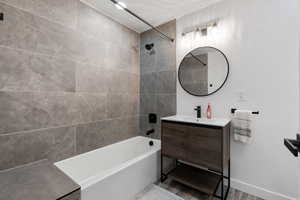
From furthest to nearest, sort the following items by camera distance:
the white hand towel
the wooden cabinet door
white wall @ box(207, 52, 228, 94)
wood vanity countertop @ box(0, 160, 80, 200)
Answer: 1. white wall @ box(207, 52, 228, 94)
2. the wooden cabinet door
3. the white hand towel
4. wood vanity countertop @ box(0, 160, 80, 200)

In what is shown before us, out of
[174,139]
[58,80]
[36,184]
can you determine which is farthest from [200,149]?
[58,80]

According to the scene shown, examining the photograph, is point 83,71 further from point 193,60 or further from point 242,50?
point 242,50

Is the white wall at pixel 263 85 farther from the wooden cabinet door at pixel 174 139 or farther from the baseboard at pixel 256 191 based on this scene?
the wooden cabinet door at pixel 174 139

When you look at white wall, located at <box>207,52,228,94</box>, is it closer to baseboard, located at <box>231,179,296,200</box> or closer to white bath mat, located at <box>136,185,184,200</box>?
baseboard, located at <box>231,179,296,200</box>

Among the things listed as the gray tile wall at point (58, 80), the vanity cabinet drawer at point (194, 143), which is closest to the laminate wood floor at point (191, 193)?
the vanity cabinet drawer at point (194, 143)

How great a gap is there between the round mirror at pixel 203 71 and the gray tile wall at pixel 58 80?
42.7 inches

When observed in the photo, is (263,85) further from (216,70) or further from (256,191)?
(256,191)

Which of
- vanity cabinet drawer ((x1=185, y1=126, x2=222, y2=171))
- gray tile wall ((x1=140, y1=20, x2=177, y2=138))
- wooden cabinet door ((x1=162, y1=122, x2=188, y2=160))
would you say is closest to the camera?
vanity cabinet drawer ((x1=185, y1=126, x2=222, y2=171))

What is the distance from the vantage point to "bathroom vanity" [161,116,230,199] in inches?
54.9

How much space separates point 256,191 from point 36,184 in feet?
7.40

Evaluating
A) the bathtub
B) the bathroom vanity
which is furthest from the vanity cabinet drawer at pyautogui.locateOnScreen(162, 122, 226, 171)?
the bathtub

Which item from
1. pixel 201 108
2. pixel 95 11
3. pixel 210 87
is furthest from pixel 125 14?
pixel 201 108

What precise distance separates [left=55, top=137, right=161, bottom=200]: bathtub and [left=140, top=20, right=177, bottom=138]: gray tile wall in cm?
59

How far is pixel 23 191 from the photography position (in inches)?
38.9
